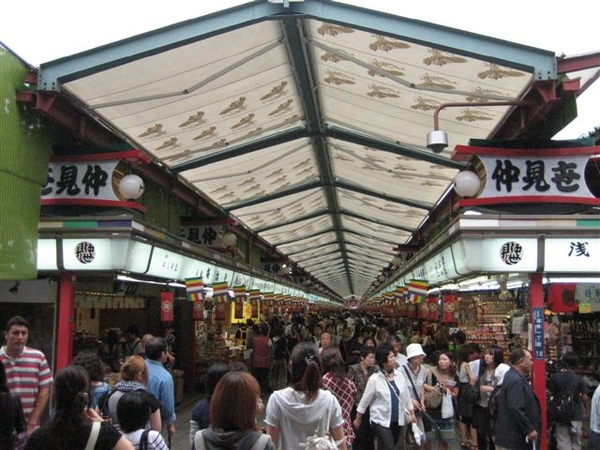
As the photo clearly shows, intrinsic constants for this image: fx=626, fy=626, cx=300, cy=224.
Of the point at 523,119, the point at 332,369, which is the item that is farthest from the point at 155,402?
the point at 523,119

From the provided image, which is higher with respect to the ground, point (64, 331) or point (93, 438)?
point (64, 331)

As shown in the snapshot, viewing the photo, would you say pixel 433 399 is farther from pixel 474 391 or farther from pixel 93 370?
pixel 93 370

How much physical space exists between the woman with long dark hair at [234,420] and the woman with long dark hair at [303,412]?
5.58 feet

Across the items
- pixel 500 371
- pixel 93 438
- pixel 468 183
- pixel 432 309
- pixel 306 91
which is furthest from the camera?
pixel 432 309

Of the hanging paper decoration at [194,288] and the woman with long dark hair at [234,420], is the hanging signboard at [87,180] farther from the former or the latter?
the woman with long dark hair at [234,420]

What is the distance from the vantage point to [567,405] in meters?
8.64

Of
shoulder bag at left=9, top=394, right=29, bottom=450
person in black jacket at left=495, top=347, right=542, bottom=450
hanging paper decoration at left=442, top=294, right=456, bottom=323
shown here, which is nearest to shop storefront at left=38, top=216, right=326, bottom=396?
shoulder bag at left=9, top=394, right=29, bottom=450

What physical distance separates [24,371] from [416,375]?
17.8 ft

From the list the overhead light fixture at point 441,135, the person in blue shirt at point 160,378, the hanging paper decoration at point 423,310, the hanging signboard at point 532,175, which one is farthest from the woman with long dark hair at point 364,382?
the hanging paper decoration at point 423,310

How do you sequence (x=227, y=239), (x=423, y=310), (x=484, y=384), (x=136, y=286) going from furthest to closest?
(x=423, y=310) < (x=227, y=239) < (x=136, y=286) < (x=484, y=384)

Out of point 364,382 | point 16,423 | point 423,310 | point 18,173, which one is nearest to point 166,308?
point 18,173

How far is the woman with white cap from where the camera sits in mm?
8859

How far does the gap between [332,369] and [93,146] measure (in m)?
5.09

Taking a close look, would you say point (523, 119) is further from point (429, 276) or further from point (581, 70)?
point (429, 276)
